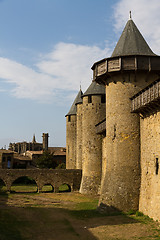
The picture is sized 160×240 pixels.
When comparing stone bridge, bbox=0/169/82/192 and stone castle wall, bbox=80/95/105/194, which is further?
stone bridge, bbox=0/169/82/192

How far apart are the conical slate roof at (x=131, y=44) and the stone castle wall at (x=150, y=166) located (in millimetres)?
4701

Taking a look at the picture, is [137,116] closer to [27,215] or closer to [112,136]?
[112,136]

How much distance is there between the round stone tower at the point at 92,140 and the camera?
26.5 metres

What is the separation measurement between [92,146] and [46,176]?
6913 mm

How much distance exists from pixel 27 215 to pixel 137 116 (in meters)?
9.31

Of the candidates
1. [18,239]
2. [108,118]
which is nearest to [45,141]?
[108,118]

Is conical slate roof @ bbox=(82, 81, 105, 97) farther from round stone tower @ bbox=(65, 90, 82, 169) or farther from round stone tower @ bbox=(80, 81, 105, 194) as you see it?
round stone tower @ bbox=(65, 90, 82, 169)

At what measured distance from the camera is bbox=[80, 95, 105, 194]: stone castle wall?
26.4 m

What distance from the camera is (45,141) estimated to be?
71.2 meters

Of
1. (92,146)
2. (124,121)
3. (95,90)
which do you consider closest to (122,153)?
(124,121)

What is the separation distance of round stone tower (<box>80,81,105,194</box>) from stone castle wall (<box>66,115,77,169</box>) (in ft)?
26.0

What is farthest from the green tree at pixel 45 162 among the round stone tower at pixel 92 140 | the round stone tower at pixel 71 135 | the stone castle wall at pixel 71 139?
the round stone tower at pixel 92 140

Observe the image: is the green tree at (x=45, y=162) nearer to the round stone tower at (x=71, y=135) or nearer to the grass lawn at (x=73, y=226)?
the round stone tower at (x=71, y=135)

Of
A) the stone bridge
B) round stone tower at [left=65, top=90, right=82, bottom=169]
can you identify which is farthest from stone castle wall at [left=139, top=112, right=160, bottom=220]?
round stone tower at [left=65, top=90, right=82, bottom=169]
